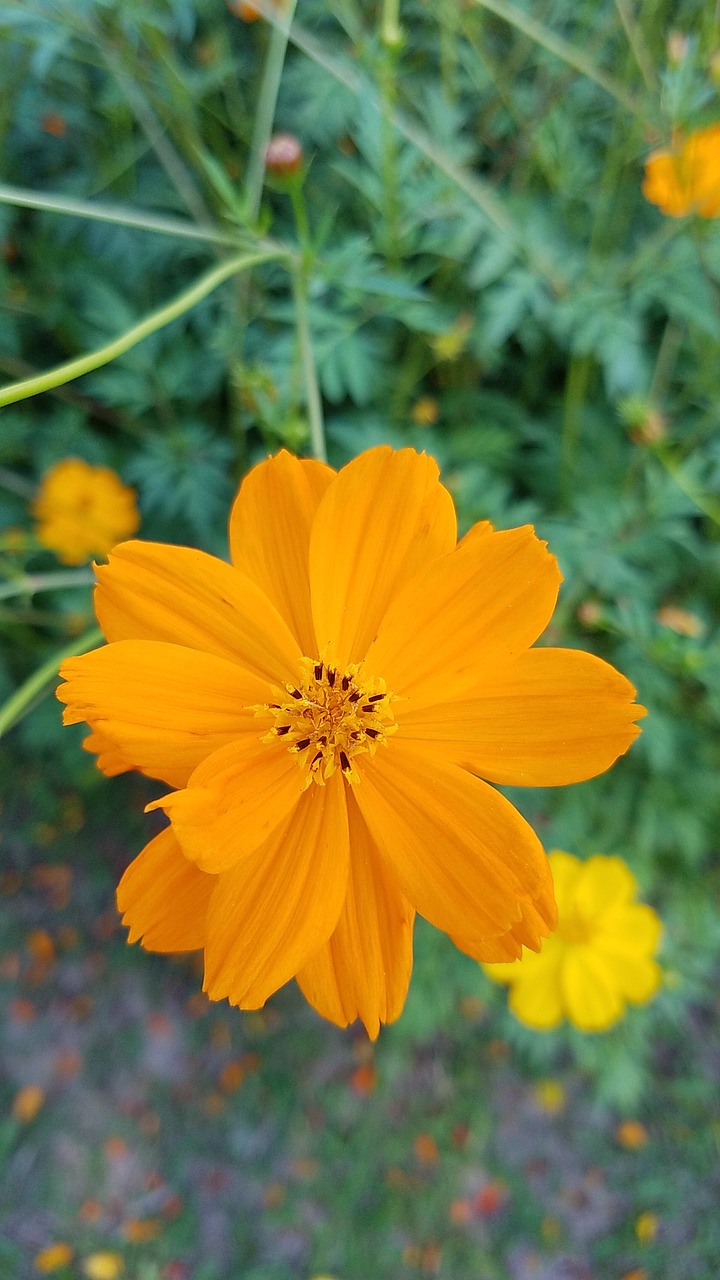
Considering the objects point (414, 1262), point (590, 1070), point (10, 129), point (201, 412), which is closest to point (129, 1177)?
point (414, 1262)

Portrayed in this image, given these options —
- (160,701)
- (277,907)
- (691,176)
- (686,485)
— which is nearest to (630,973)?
(686,485)

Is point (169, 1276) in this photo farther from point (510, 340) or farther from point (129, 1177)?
point (510, 340)

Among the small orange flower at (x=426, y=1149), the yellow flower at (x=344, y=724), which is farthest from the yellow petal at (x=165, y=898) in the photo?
the small orange flower at (x=426, y=1149)

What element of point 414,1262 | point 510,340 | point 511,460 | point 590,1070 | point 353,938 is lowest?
point 414,1262

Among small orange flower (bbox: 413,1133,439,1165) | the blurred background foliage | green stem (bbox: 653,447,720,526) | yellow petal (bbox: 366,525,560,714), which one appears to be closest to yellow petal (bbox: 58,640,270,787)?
yellow petal (bbox: 366,525,560,714)

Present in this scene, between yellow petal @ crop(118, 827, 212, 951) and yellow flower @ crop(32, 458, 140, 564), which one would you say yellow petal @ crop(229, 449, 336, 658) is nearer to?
yellow petal @ crop(118, 827, 212, 951)

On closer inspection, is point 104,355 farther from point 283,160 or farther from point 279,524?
point 283,160

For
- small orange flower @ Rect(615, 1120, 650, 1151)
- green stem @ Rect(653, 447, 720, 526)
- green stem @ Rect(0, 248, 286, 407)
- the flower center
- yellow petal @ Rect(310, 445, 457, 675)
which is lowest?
small orange flower @ Rect(615, 1120, 650, 1151)
